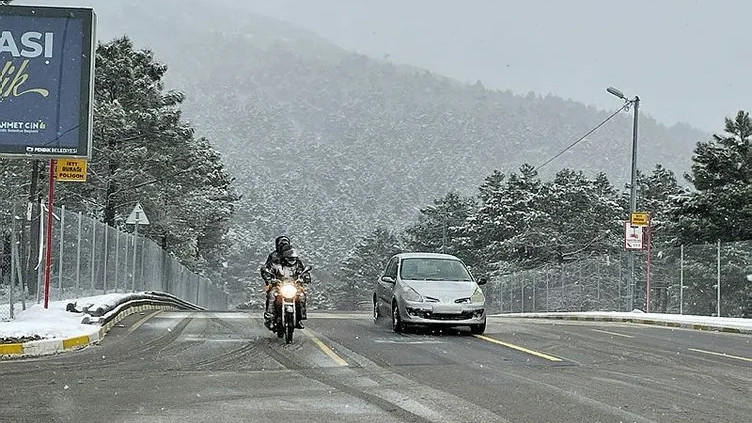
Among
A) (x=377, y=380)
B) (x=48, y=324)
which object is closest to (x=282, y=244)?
(x=48, y=324)

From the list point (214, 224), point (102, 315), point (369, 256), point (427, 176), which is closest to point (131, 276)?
point (102, 315)

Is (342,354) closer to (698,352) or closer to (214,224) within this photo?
(698,352)

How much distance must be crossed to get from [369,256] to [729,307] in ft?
265

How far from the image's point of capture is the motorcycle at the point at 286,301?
14344 millimetres

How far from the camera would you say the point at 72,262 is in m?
19.7

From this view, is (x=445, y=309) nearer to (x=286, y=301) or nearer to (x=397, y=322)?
(x=397, y=322)

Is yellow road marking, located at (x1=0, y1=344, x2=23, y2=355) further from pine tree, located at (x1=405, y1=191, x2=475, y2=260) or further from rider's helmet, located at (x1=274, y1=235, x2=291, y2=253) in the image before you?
pine tree, located at (x1=405, y1=191, x2=475, y2=260)

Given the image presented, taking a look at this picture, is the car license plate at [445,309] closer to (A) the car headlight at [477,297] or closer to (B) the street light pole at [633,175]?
(A) the car headlight at [477,297]

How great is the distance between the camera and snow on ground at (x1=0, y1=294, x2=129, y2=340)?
1309 cm

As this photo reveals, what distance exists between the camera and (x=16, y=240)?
15.5 meters

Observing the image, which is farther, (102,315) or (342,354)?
(102,315)

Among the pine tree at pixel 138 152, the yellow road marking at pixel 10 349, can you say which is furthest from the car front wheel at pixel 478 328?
the pine tree at pixel 138 152

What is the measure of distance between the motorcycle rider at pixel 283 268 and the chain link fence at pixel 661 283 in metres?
17.6

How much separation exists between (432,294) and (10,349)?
7273mm
